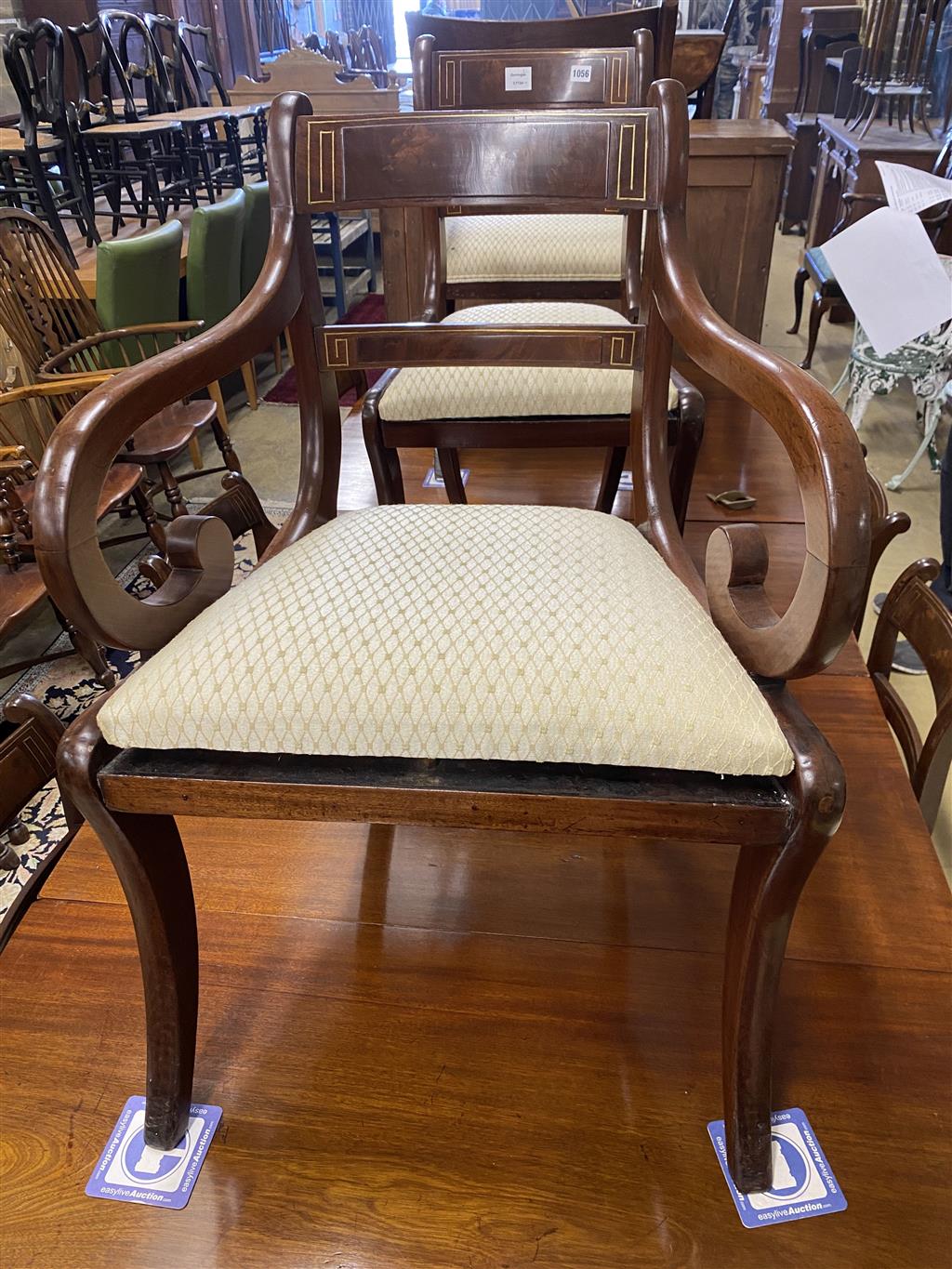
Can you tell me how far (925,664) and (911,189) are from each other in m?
0.92

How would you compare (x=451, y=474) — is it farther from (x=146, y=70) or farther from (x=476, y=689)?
(x=146, y=70)

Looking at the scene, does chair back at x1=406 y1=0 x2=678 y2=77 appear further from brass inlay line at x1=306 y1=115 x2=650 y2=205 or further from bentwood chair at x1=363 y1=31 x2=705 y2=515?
brass inlay line at x1=306 y1=115 x2=650 y2=205

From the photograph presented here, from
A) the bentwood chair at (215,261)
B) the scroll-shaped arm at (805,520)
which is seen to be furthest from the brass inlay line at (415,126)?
the bentwood chair at (215,261)

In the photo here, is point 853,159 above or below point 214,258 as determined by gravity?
above

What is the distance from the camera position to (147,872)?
610 mm

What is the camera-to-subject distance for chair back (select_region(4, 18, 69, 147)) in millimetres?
3338

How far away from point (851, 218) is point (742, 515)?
224 cm

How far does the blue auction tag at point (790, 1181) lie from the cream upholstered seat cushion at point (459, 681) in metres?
0.35

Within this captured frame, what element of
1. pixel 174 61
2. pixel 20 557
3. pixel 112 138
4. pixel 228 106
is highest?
pixel 174 61

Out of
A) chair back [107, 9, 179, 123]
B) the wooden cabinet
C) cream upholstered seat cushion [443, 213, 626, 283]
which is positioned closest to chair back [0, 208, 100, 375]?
cream upholstered seat cushion [443, 213, 626, 283]

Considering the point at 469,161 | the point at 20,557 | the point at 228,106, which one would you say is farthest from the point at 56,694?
the point at 228,106

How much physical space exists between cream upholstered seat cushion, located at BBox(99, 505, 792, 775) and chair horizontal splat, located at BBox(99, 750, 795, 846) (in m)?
0.02

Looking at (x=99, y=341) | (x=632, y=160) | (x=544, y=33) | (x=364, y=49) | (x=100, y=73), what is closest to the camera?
(x=632, y=160)

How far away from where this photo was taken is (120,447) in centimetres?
58
